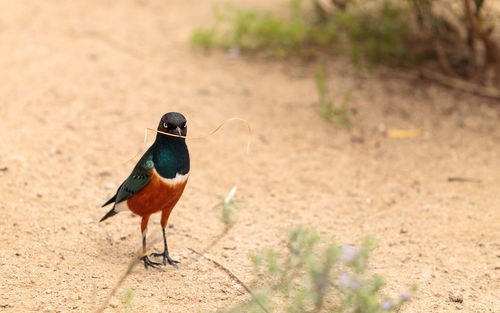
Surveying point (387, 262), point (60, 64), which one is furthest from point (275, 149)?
point (60, 64)

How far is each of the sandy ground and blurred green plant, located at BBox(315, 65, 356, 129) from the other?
0.30 feet

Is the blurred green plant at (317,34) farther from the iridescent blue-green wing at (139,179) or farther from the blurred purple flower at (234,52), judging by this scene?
the iridescent blue-green wing at (139,179)

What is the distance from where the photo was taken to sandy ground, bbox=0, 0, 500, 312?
3451 mm

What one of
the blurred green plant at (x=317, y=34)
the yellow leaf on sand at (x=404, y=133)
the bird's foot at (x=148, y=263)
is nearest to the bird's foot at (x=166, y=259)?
the bird's foot at (x=148, y=263)

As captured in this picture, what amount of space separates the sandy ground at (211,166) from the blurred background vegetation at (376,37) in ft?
0.93

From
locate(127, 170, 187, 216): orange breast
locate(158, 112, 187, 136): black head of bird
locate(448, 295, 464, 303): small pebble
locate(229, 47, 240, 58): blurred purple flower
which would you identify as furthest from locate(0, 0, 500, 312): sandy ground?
locate(158, 112, 187, 136): black head of bird

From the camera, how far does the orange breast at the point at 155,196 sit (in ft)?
10.8

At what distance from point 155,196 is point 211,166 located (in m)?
1.63

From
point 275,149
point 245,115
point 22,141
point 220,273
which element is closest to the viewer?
point 220,273

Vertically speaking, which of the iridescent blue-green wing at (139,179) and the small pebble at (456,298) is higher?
the iridescent blue-green wing at (139,179)

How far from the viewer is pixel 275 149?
5.22m

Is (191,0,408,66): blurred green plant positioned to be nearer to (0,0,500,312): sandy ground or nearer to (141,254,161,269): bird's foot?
(0,0,500,312): sandy ground

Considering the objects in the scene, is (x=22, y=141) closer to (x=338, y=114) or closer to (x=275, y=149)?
(x=275, y=149)

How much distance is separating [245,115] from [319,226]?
5.84 ft
